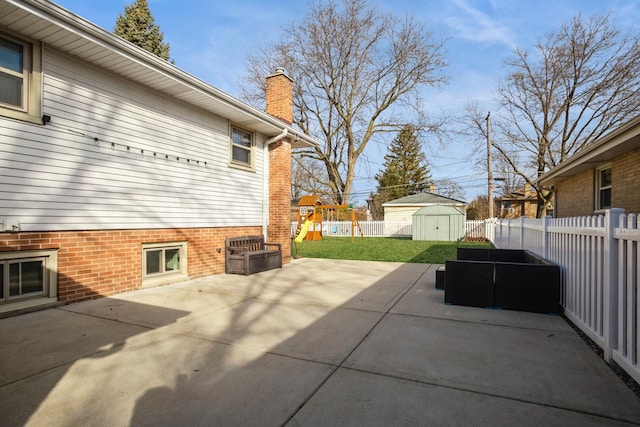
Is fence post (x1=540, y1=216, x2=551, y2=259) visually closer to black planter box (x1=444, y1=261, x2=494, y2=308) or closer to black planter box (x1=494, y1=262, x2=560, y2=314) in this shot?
black planter box (x1=494, y1=262, x2=560, y2=314)

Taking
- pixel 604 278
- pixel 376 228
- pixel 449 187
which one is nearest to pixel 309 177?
pixel 376 228

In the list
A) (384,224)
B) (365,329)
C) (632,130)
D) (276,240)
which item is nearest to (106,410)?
(365,329)

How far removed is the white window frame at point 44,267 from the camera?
4406 mm

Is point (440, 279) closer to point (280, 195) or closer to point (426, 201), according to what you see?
point (280, 195)

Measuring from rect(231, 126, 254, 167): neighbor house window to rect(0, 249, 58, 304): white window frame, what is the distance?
431cm

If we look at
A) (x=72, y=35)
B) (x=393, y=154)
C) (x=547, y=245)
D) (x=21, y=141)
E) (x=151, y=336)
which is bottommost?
(x=151, y=336)

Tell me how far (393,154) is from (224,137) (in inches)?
1602

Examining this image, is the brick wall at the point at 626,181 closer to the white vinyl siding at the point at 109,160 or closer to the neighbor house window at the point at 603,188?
the neighbor house window at the point at 603,188

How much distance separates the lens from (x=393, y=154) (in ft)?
152

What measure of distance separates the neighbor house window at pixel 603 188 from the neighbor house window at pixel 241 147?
10459mm

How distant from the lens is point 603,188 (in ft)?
34.6

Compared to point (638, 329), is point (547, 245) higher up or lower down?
higher up

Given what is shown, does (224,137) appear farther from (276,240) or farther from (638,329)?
(638,329)

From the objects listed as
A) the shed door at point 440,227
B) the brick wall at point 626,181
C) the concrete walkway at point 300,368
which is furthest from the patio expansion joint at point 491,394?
the shed door at point 440,227
